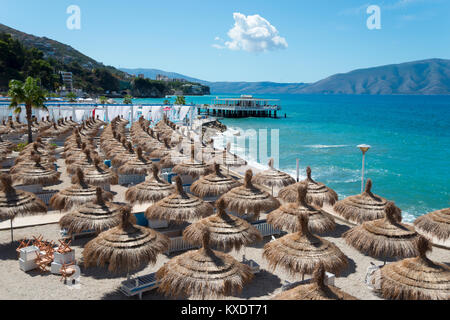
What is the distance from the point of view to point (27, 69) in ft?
345

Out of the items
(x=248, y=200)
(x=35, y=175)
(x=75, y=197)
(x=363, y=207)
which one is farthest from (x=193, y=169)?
(x=363, y=207)

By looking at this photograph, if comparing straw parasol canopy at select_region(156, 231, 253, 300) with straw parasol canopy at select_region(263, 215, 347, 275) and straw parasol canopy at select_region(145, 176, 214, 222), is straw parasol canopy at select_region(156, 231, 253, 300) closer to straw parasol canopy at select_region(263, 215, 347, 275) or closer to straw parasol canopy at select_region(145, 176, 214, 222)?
straw parasol canopy at select_region(263, 215, 347, 275)

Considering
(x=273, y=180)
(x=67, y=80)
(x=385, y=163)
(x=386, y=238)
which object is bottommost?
(x=385, y=163)

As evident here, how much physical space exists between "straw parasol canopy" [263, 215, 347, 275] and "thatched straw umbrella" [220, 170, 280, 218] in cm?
371

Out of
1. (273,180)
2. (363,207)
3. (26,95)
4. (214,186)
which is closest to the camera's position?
(363,207)

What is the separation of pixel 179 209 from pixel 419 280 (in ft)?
22.8

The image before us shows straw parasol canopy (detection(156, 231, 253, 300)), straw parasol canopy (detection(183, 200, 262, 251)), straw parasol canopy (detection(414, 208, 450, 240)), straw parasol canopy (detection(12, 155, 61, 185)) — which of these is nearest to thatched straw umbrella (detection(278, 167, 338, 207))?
straw parasol canopy (detection(414, 208, 450, 240))

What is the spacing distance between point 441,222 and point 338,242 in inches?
140

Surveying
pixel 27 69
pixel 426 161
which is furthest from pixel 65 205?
pixel 27 69

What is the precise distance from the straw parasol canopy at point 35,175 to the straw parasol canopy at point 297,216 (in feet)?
34.0

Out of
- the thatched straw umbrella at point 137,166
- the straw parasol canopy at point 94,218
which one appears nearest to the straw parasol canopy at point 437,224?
the straw parasol canopy at point 94,218

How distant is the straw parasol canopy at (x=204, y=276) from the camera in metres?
7.03

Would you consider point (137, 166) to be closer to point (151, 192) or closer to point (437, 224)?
point (151, 192)

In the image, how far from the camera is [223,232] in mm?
9398
